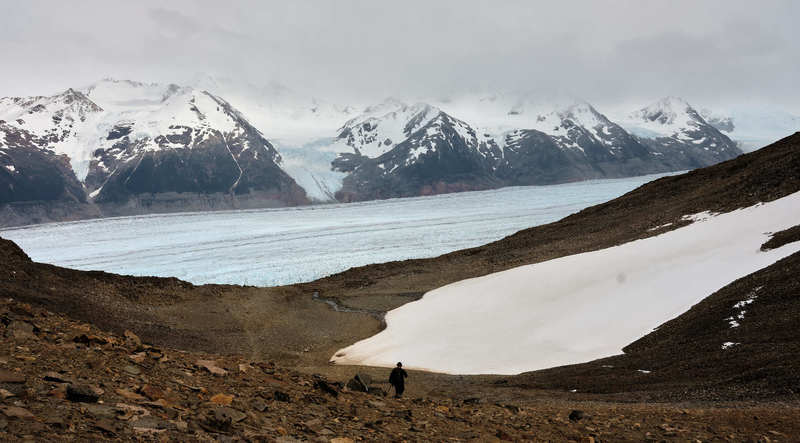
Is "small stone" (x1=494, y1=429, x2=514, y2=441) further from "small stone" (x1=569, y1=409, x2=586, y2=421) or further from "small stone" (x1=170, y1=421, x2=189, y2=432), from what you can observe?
"small stone" (x1=170, y1=421, x2=189, y2=432)

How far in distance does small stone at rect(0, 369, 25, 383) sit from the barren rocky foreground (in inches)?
1.7

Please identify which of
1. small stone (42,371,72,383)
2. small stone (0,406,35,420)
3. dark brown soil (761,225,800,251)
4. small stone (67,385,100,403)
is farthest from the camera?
dark brown soil (761,225,800,251)

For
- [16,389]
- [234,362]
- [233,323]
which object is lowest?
[233,323]

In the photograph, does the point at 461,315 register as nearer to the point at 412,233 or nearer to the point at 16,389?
the point at 16,389

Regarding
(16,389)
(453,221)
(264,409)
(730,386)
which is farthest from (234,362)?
(453,221)

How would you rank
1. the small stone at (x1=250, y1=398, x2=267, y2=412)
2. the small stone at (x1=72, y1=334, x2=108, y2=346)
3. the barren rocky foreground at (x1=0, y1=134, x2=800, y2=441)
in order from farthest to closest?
the small stone at (x1=72, y1=334, x2=108, y2=346), the small stone at (x1=250, y1=398, x2=267, y2=412), the barren rocky foreground at (x1=0, y1=134, x2=800, y2=441)

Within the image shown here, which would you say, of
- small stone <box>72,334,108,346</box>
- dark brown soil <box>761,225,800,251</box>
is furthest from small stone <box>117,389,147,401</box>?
dark brown soil <box>761,225,800,251</box>

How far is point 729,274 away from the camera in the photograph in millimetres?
34688

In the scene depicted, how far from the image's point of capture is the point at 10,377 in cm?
1083

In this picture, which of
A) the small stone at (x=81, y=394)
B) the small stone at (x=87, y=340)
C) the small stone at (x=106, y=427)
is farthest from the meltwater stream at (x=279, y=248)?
the small stone at (x=106, y=427)

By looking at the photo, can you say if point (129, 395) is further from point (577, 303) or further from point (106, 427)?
A: point (577, 303)

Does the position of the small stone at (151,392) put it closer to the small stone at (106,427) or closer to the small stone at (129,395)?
the small stone at (129,395)

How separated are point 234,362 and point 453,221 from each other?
500 ft

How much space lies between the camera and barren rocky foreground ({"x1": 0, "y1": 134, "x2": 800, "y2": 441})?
1112cm
